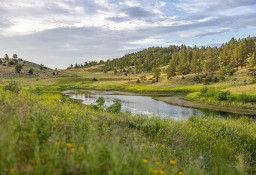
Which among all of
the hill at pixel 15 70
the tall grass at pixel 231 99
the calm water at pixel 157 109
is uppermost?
the hill at pixel 15 70

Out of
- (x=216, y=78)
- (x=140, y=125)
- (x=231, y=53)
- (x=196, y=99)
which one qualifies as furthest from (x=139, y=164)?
(x=231, y=53)

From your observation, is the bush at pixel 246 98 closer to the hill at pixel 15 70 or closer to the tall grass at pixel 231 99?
the tall grass at pixel 231 99

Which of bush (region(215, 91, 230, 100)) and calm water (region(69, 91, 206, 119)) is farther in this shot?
bush (region(215, 91, 230, 100))

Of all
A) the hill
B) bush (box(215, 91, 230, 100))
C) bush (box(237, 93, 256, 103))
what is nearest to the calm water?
bush (box(215, 91, 230, 100))

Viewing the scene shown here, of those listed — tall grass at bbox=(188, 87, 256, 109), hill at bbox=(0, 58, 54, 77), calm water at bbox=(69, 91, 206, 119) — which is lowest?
calm water at bbox=(69, 91, 206, 119)

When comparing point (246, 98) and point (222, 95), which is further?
point (222, 95)

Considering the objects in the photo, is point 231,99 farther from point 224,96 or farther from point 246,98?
point 246,98

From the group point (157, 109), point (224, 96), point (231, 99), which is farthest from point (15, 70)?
point (231, 99)

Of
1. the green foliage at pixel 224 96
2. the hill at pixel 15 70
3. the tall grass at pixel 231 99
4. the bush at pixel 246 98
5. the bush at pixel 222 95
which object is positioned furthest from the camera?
the hill at pixel 15 70

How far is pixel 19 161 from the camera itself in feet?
17.5

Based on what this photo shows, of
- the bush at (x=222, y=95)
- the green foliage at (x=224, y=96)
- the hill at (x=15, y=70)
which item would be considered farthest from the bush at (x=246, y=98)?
the hill at (x=15, y=70)

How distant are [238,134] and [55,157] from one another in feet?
45.6

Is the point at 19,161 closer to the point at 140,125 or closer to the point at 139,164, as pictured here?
the point at 139,164

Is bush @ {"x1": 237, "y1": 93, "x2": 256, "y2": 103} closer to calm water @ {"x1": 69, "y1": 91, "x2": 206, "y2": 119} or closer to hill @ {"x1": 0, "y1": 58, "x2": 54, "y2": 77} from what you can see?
calm water @ {"x1": 69, "y1": 91, "x2": 206, "y2": 119}
